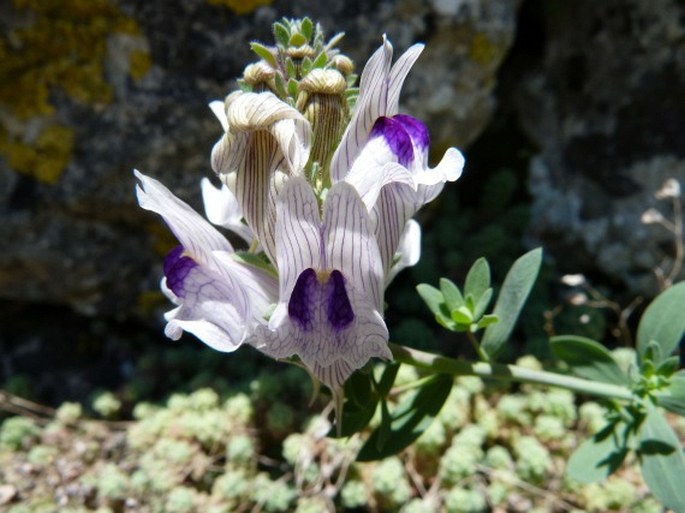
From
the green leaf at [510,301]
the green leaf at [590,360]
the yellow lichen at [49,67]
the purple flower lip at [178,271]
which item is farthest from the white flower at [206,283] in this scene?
the yellow lichen at [49,67]

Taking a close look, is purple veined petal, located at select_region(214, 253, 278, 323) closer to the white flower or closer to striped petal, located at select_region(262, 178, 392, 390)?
the white flower

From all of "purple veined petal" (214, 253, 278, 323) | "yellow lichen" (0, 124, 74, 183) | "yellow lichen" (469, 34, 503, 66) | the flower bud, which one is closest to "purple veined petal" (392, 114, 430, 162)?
the flower bud

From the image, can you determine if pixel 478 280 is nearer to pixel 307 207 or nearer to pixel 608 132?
pixel 307 207

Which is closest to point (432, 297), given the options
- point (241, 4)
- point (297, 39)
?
point (297, 39)

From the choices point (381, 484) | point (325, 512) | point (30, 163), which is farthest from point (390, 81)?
point (30, 163)

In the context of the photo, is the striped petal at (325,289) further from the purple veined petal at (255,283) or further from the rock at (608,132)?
the rock at (608,132)

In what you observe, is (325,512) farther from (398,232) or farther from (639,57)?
(639,57)
